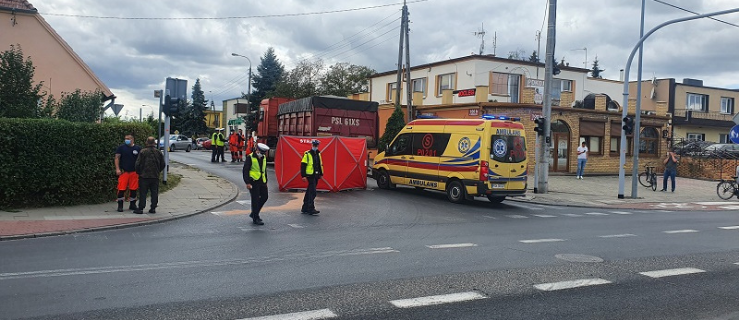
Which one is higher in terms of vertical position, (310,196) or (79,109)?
(79,109)

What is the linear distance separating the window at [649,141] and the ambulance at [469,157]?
62.2ft

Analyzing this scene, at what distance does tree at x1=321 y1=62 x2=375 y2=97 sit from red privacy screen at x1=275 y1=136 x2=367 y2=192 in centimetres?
3930

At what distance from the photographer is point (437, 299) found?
5742mm

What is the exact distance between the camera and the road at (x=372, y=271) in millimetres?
5410

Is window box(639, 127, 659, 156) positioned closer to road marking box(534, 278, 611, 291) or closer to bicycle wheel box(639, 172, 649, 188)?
bicycle wheel box(639, 172, 649, 188)

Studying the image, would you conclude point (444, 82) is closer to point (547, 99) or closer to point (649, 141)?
point (649, 141)

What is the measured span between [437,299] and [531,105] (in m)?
22.0

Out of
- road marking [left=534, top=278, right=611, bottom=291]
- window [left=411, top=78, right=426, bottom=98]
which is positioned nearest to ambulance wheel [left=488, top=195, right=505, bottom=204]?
road marking [left=534, top=278, right=611, bottom=291]

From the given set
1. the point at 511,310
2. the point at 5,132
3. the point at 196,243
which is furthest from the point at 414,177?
the point at 511,310

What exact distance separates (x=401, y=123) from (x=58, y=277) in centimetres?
2086

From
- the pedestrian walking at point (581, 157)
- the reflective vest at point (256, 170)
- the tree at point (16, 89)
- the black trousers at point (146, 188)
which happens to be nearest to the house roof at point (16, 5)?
the tree at point (16, 89)

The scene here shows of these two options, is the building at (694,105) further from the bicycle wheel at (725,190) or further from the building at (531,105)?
the bicycle wheel at (725,190)

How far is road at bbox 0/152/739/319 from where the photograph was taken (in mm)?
5410

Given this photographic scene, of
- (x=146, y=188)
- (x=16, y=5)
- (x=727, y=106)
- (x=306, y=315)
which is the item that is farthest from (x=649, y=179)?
(x=727, y=106)
